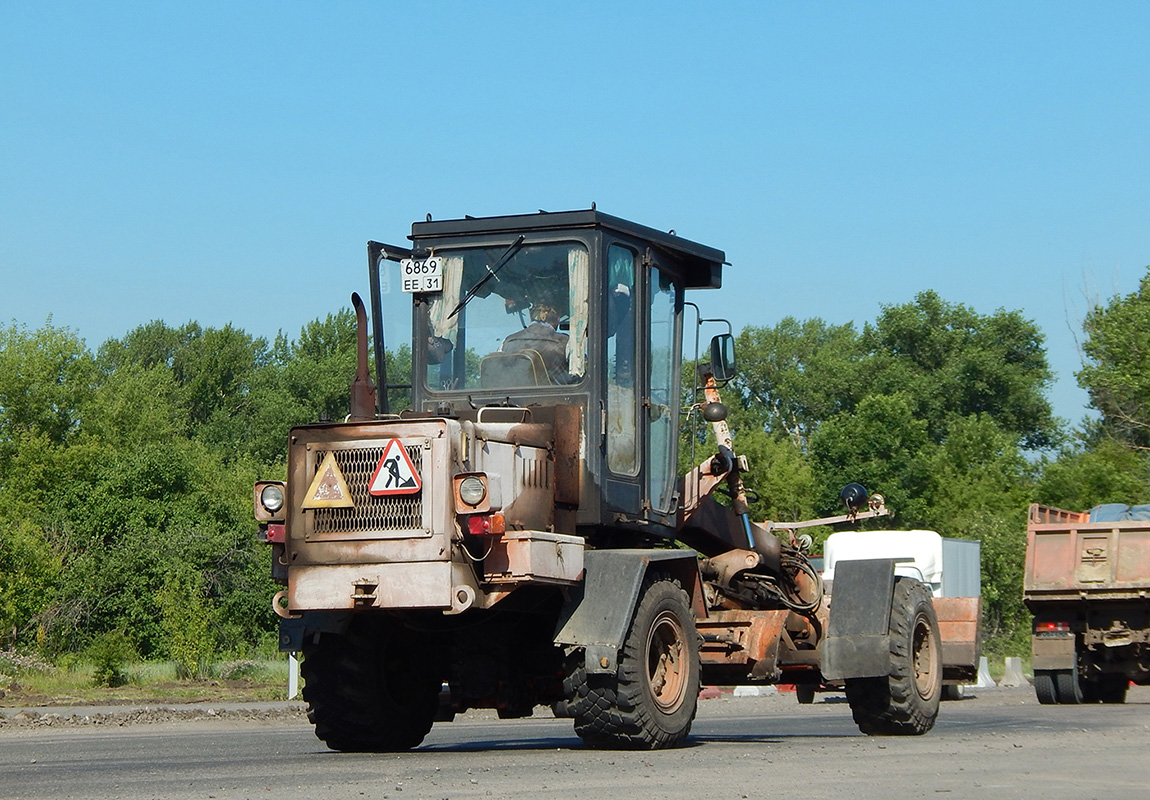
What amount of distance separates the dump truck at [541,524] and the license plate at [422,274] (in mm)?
15

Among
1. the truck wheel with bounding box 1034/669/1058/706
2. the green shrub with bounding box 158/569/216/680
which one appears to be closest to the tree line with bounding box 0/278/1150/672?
the green shrub with bounding box 158/569/216/680

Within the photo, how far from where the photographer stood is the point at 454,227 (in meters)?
12.4

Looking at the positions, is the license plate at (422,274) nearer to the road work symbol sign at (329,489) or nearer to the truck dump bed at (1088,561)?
the road work symbol sign at (329,489)

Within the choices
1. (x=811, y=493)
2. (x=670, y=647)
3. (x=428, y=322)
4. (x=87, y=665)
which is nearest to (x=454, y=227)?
(x=428, y=322)

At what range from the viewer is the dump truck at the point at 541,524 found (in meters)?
10.7

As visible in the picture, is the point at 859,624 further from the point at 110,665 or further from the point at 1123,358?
the point at 1123,358

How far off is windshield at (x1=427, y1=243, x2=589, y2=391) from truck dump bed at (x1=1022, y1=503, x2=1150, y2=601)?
13.5 m

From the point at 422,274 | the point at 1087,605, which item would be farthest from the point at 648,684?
the point at 1087,605

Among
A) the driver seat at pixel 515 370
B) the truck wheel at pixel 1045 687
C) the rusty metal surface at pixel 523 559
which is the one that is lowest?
the truck wheel at pixel 1045 687

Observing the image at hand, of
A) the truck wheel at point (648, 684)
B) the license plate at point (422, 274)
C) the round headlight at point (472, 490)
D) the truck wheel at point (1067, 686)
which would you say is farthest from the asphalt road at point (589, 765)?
the truck wheel at point (1067, 686)

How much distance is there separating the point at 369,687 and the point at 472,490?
83.7 inches

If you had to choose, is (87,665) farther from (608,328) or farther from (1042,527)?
(608,328)

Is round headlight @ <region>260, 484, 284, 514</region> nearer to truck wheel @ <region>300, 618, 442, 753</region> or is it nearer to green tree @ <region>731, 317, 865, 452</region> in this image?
truck wheel @ <region>300, 618, 442, 753</region>

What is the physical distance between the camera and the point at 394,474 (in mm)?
10727
